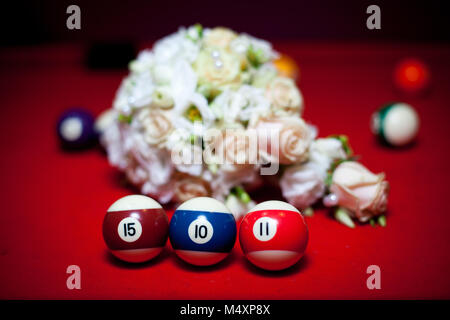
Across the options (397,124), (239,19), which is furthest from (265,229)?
(239,19)

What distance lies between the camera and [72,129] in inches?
87.4

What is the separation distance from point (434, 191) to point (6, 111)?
190cm

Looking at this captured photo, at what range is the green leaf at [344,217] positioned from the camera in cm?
166

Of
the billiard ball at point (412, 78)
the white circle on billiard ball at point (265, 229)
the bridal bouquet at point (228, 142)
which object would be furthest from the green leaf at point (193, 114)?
the billiard ball at point (412, 78)

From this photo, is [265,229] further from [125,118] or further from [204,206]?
[125,118]

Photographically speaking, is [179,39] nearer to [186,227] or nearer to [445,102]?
[186,227]

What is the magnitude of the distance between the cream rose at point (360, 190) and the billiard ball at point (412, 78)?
121 centimetres

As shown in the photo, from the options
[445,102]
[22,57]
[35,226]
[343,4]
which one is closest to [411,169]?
[445,102]

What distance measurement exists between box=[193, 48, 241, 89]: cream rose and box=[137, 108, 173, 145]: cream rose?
0.15m

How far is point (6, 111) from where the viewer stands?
269 centimetres

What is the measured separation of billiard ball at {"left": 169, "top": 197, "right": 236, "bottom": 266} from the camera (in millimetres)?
1401

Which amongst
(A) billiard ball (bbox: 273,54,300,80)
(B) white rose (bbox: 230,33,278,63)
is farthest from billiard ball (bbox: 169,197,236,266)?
(A) billiard ball (bbox: 273,54,300,80)

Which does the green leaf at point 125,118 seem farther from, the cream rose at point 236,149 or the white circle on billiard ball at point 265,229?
the white circle on billiard ball at point 265,229

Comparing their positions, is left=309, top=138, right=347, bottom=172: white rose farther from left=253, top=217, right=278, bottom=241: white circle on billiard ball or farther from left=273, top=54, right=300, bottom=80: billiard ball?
left=273, top=54, right=300, bottom=80: billiard ball
